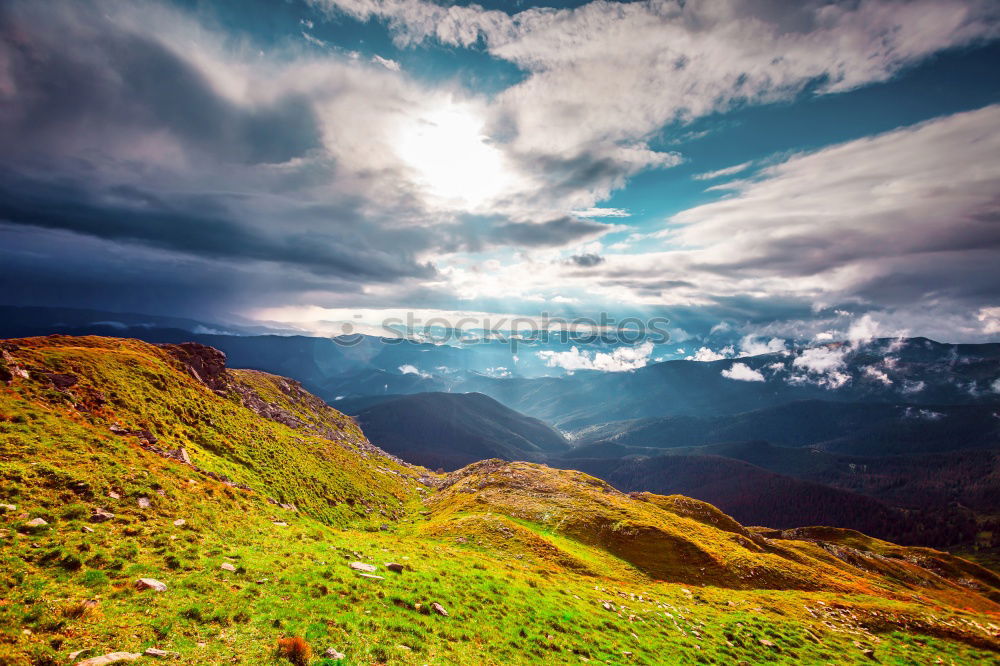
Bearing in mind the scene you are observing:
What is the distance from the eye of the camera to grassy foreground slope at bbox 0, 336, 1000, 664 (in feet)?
42.6

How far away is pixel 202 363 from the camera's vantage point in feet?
237

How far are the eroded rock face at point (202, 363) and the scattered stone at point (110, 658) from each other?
221 feet

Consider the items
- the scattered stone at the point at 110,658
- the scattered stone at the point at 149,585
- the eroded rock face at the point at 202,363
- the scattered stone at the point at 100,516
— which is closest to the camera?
the scattered stone at the point at 110,658

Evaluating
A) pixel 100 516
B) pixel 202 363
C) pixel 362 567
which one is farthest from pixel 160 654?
pixel 202 363

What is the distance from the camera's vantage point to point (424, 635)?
52.5 feet

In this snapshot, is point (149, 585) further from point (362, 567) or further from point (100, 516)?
point (362, 567)

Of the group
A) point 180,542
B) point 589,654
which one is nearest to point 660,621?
point 589,654

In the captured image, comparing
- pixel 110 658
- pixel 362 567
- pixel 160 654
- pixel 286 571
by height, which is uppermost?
pixel 110 658

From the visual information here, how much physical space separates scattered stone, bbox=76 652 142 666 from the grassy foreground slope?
467 mm

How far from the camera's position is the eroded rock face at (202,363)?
67875 millimetres

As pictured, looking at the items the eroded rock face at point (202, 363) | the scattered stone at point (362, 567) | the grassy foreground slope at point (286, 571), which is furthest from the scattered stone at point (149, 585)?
the eroded rock face at point (202, 363)

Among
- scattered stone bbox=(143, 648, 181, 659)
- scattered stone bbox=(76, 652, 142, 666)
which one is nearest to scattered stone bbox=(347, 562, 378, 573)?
scattered stone bbox=(143, 648, 181, 659)

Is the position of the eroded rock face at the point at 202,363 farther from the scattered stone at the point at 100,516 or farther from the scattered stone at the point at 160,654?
the scattered stone at the point at 160,654

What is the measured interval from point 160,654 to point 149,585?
4729 mm
